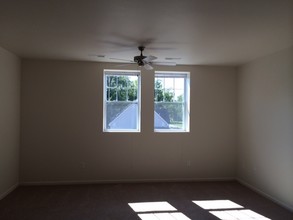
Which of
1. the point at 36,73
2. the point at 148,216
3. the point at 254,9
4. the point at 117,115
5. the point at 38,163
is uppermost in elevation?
the point at 254,9

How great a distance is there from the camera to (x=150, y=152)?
5391mm

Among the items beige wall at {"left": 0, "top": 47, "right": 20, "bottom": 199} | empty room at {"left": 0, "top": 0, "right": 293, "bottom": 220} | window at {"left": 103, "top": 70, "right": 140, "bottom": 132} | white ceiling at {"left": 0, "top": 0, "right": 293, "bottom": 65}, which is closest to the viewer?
white ceiling at {"left": 0, "top": 0, "right": 293, "bottom": 65}

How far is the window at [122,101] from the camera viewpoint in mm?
5449

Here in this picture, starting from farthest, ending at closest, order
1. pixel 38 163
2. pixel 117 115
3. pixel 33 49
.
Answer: pixel 117 115
pixel 38 163
pixel 33 49

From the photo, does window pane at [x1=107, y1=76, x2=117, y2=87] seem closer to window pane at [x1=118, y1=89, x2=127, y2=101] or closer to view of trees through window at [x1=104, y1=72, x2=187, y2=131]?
view of trees through window at [x1=104, y1=72, x2=187, y2=131]

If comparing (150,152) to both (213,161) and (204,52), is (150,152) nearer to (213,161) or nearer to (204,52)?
(213,161)

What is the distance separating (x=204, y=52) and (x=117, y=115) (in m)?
2.28

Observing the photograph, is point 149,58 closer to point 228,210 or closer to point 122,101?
point 122,101

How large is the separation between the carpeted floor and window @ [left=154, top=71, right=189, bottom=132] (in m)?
1.28

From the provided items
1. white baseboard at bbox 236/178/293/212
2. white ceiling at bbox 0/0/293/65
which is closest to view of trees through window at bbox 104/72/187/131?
white ceiling at bbox 0/0/293/65

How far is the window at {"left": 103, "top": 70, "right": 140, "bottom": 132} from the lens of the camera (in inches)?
215

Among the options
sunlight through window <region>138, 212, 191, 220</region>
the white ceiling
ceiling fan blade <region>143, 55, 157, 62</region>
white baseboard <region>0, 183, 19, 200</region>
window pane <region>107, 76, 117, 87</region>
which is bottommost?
sunlight through window <region>138, 212, 191, 220</region>

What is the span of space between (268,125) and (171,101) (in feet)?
6.73

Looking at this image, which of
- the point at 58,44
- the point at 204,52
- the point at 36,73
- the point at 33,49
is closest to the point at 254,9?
the point at 204,52
